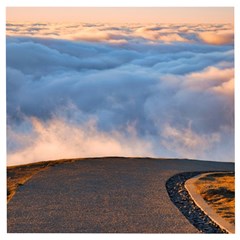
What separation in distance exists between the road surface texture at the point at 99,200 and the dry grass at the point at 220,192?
1.86 feet

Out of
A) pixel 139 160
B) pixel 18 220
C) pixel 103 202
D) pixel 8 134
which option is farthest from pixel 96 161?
pixel 18 220

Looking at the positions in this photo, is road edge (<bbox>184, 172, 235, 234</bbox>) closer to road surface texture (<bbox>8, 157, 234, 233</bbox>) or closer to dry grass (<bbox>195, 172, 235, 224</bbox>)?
dry grass (<bbox>195, 172, 235, 224</bbox>)

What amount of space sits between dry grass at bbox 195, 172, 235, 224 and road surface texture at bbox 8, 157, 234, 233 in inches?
22.3

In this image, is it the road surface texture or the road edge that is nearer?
the road surface texture

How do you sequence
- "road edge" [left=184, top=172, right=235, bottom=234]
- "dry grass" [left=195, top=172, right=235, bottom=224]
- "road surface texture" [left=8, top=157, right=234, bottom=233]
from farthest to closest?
"dry grass" [left=195, top=172, right=235, bottom=224], "road edge" [left=184, top=172, right=235, bottom=234], "road surface texture" [left=8, top=157, right=234, bottom=233]

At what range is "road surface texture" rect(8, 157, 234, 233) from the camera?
6.73 m

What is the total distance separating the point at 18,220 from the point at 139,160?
13.7 ft

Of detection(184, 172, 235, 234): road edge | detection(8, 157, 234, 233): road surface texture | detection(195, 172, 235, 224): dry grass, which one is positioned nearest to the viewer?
detection(8, 157, 234, 233): road surface texture

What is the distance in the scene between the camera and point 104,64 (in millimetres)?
9906

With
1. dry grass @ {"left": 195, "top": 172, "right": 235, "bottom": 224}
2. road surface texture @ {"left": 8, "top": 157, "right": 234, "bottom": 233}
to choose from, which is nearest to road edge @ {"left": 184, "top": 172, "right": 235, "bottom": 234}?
dry grass @ {"left": 195, "top": 172, "right": 235, "bottom": 224}

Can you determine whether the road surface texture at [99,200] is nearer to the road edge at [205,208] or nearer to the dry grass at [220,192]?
the road edge at [205,208]

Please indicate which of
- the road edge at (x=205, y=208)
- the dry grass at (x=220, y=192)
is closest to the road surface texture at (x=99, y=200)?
the road edge at (x=205, y=208)

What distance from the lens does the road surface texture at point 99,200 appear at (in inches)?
265
